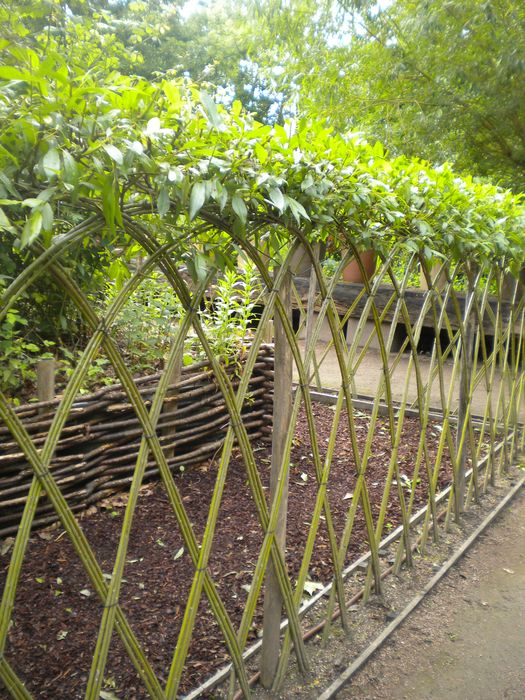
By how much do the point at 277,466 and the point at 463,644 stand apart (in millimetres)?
1060

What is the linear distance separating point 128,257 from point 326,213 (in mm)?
562

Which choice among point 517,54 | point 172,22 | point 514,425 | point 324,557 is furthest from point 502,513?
point 172,22

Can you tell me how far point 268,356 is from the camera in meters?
3.63

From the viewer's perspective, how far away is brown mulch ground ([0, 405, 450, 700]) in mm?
1973

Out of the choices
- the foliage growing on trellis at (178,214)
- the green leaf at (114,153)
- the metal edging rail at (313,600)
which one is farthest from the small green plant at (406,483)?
the green leaf at (114,153)

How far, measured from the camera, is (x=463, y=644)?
224 centimetres

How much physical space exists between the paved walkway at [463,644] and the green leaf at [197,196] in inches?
61.6

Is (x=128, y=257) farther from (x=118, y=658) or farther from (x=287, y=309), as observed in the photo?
(x=118, y=658)

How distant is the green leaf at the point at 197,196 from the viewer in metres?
1.15

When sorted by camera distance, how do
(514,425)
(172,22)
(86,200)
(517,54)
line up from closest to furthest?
(86,200), (514,425), (517,54), (172,22)

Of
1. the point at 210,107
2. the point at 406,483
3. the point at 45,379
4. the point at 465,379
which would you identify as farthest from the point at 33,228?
the point at 406,483

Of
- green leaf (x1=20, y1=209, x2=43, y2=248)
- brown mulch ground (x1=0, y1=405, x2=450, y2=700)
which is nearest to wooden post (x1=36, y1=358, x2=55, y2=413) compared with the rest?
brown mulch ground (x1=0, y1=405, x2=450, y2=700)

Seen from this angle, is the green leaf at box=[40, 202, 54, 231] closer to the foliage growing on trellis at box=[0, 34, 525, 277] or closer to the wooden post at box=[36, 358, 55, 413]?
the foliage growing on trellis at box=[0, 34, 525, 277]

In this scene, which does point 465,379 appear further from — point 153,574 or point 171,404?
point 153,574
